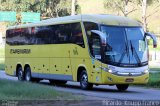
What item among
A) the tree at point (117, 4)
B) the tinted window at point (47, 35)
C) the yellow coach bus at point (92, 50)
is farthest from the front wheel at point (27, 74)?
the tree at point (117, 4)

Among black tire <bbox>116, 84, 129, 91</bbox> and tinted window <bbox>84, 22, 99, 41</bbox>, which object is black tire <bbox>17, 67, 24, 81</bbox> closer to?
black tire <bbox>116, 84, 129, 91</bbox>

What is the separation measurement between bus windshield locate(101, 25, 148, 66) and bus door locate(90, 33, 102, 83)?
0.40 meters

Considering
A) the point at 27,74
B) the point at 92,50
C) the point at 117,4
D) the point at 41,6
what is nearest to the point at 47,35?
the point at 27,74

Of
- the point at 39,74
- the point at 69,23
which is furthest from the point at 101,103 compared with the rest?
the point at 39,74

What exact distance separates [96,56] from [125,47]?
51.9 inches

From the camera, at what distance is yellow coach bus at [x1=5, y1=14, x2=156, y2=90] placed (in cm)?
2181

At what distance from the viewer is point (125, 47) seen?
22031mm

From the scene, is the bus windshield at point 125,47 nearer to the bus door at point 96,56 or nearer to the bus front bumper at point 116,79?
the bus door at point 96,56

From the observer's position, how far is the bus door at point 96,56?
2205 centimetres

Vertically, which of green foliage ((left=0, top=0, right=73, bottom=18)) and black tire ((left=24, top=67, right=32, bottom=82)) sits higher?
green foliage ((left=0, top=0, right=73, bottom=18))

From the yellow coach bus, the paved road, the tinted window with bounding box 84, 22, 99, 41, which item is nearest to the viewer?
the paved road

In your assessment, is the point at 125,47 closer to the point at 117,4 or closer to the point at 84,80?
the point at 84,80

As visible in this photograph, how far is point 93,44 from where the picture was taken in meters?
22.4

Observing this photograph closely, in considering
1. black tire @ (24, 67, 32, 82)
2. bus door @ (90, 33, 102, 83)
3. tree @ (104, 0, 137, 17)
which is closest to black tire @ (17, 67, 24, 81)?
black tire @ (24, 67, 32, 82)
